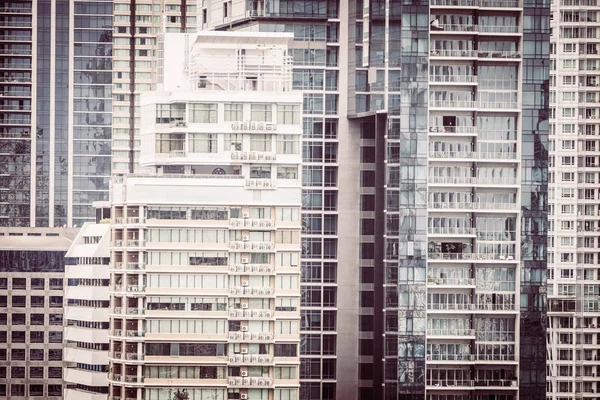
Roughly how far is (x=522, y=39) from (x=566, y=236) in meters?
41.7

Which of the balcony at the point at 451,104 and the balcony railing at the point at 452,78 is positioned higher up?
the balcony railing at the point at 452,78

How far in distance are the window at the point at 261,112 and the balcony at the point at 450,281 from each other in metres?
20.4

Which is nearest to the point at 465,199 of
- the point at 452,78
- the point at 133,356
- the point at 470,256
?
the point at 470,256

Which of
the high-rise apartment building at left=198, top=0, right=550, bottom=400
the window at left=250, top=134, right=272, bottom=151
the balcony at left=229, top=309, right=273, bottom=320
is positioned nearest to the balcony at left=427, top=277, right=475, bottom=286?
the high-rise apartment building at left=198, top=0, right=550, bottom=400

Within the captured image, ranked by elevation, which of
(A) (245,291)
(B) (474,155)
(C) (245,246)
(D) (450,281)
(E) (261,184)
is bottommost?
(A) (245,291)

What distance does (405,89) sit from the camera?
432 ft

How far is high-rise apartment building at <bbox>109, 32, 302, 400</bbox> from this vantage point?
11769 cm

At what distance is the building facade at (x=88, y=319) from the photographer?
13975 centimetres

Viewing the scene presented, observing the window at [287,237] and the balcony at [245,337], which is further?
the window at [287,237]

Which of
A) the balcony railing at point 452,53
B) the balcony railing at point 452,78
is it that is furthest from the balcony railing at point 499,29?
the balcony railing at point 452,78

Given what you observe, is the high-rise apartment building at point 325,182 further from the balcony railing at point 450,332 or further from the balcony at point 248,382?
the balcony at point 248,382

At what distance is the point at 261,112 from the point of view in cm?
11938

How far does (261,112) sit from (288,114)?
6.02 feet

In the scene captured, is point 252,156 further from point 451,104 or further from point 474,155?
point 474,155
